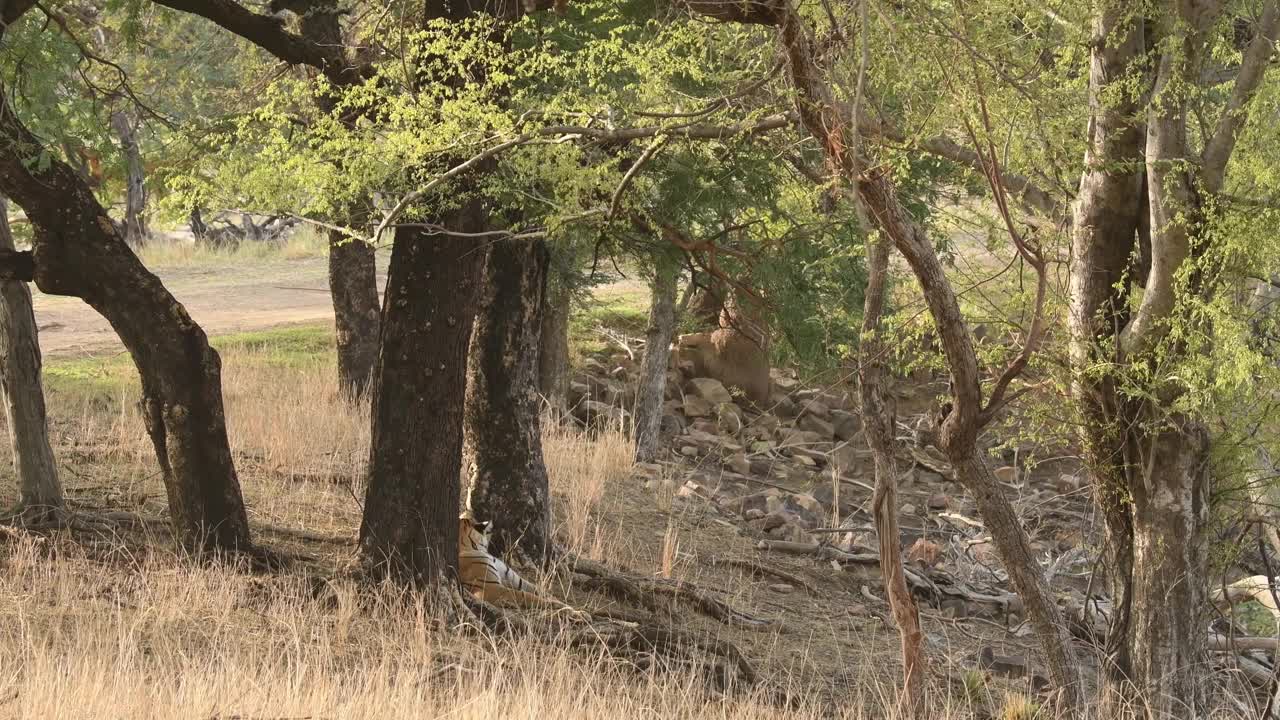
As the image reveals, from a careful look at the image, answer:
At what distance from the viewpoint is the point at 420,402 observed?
8.55m

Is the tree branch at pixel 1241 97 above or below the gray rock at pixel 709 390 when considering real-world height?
above

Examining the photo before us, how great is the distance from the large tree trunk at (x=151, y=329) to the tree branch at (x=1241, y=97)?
241 inches

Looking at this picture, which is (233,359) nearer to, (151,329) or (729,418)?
(729,418)

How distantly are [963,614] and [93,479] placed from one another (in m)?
7.57

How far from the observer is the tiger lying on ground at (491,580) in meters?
9.38

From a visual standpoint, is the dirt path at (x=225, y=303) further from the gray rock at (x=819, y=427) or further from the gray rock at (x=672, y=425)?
the gray rock at (x=819, y=427)

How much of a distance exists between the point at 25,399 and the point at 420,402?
10.2 feet

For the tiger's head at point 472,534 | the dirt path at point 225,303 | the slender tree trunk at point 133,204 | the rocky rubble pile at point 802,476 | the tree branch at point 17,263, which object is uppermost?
the slender tree trunk at point 133,204

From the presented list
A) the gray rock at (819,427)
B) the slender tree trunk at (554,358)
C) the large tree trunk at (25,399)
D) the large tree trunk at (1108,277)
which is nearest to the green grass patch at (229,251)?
the gray rock at (819,427)

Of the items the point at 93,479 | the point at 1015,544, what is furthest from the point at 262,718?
the point at 93,479

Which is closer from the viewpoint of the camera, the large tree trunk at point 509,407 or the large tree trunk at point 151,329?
the large tree trunk at point 151,329

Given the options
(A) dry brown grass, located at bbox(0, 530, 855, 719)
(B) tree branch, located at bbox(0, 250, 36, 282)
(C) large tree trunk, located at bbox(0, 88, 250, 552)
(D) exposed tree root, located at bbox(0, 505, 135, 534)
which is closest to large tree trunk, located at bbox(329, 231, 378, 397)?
(D) exposed tree root, located at bbox(0, 505, 135, 534)

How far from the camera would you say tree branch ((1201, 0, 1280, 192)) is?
7098 mm

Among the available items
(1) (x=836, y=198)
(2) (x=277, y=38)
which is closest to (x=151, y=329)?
(2) (x=277, y=38)
